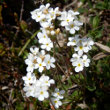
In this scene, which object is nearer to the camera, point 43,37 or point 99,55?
point 43,37

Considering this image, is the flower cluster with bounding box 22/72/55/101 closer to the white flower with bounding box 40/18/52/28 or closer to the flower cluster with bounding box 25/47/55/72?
the flower cluster with bounding box 25/47/55/72

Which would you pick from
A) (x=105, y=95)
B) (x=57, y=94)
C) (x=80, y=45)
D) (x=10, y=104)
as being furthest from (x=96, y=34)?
(x=10, y=104)

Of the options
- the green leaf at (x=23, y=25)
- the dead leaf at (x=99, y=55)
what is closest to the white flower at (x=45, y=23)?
the dead leaf at (x=99, y=55)

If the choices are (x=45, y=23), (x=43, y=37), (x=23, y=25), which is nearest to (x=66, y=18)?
(x=45, y=23)

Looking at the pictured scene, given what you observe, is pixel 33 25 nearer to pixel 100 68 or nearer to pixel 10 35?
pixel 10 35

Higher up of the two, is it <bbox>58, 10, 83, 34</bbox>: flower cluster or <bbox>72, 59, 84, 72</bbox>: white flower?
<bbox>58, 10, 83, 34</bbox>: flower cluster

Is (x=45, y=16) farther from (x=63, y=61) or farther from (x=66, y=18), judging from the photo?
(x=63, y=61)

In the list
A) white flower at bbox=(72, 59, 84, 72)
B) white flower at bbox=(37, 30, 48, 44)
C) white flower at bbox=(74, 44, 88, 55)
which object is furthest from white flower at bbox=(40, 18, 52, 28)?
white flower at bbox=(72, 59, 84, 72)

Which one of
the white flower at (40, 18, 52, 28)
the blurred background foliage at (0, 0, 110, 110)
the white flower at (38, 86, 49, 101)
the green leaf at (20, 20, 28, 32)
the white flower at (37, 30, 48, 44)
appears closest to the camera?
the white flower at (38, 86, 49, 101)
